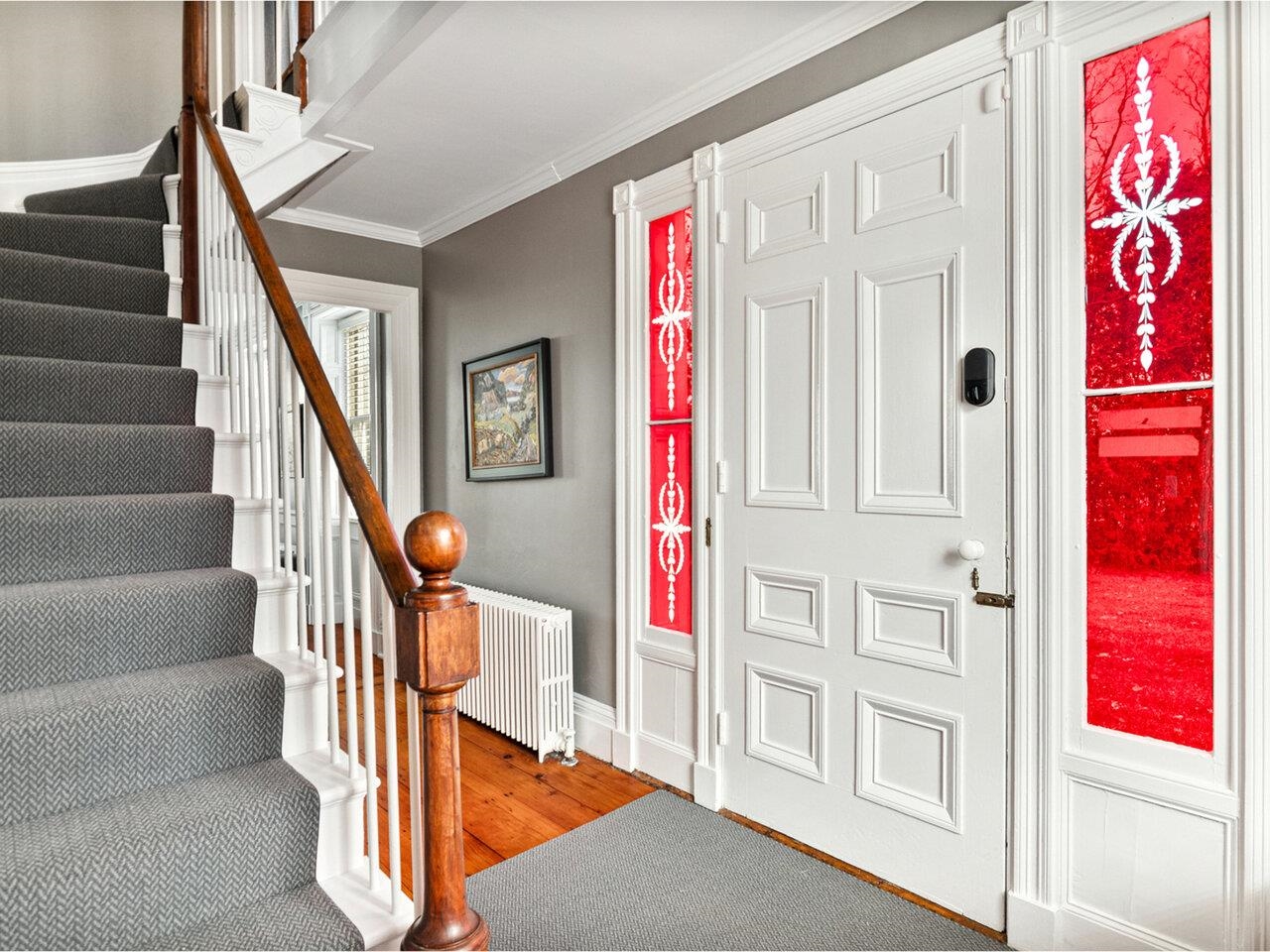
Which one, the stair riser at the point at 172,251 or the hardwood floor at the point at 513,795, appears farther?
the stair riser at the point at 172,251

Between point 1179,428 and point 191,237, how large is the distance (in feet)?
9.79

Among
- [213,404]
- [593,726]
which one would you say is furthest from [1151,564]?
[213,404]

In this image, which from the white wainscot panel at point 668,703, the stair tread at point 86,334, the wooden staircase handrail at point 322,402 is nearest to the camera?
the wooden staircase handrail at point 322,402

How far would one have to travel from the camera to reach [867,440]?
7.11 ft

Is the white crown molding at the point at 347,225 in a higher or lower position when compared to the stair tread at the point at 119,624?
higher

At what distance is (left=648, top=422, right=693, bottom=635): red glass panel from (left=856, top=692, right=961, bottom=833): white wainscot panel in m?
0.79

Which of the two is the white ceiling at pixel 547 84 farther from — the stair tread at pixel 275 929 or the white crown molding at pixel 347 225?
the stair tread at pixel 275 929

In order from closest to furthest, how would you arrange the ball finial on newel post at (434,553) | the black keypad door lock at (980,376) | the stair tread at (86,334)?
the ball finial on newel post at (434,553) < the black keypad door lock at (980,376) < the stair tread at (86,334)

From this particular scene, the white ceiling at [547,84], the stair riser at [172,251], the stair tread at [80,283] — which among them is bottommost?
the stair tread at [80,283]

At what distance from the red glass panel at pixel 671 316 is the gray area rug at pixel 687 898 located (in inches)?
58.5

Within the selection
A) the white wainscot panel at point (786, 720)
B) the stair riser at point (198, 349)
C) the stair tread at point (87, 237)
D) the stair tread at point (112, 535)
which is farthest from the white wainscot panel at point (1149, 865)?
the stair tread at point (87, 237)

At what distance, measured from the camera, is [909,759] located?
209 centimetres

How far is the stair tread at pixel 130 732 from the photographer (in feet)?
4.25

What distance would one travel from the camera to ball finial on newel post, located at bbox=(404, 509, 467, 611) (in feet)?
3.49
